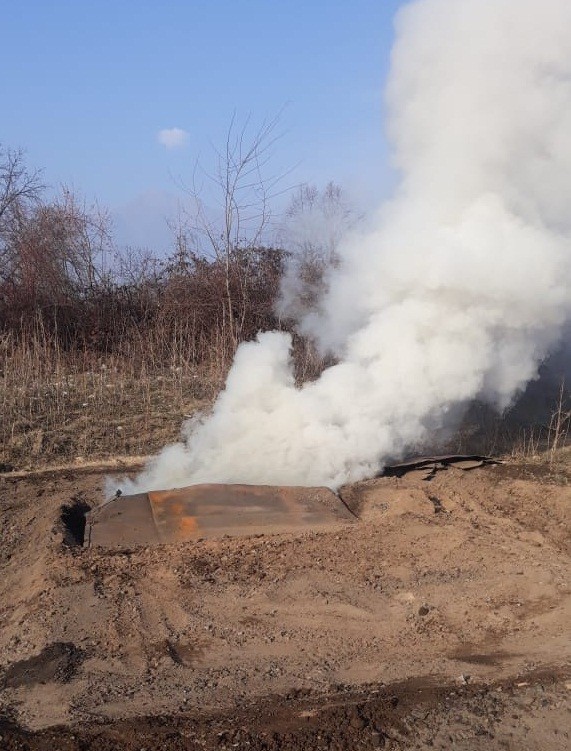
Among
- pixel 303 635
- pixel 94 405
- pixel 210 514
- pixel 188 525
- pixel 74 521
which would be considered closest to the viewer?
pixel 303 635

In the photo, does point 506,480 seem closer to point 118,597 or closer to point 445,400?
point 445,400

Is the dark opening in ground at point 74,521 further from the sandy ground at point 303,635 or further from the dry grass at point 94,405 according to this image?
the dry grass at point 94,405

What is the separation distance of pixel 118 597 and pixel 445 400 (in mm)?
5082

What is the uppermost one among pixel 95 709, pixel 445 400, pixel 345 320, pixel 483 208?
pixel 483 208

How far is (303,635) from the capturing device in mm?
6004

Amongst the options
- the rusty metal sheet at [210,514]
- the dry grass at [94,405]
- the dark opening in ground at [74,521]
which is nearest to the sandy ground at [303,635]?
the dark opening in ground at [74,521]

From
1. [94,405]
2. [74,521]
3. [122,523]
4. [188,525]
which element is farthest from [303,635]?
[94,405]

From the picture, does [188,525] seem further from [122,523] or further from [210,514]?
[122,523]

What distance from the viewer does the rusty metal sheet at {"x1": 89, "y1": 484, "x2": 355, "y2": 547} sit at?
8031 mm

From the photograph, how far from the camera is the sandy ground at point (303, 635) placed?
461 centimetres

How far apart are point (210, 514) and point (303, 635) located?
257cm

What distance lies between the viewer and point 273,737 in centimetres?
445

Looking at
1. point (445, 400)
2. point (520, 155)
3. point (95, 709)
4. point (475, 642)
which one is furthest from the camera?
point (445, 400)

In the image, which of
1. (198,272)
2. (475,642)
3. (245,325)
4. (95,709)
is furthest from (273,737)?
(198,272)
